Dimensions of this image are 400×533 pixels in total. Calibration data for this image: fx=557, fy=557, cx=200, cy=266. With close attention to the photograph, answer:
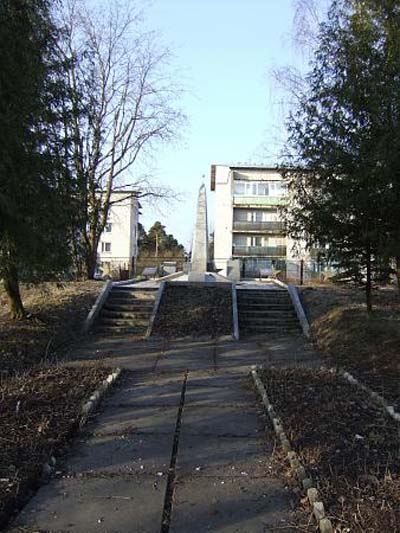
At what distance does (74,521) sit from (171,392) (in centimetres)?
369

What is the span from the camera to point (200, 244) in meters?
20.0

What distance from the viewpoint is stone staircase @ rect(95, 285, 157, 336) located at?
43.0ft

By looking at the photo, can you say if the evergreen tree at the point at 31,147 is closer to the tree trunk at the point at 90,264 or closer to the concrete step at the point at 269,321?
the tree trunk at the point at 90,264

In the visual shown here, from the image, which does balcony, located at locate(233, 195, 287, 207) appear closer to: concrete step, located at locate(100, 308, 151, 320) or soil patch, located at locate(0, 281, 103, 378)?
soil patch, located at locate(0, 281, 103, 378)

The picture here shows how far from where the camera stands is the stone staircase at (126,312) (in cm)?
1310

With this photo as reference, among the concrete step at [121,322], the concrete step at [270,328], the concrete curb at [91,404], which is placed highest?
the concrete step at [121,322]

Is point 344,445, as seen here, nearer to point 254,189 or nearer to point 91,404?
point 91,404

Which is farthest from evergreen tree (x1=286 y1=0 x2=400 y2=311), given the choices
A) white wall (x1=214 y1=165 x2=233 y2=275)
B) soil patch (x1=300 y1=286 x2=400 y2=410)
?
white wall (x1=214 y1=165 x2=233 y2=275)

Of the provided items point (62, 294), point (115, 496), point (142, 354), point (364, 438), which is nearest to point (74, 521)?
point (115, 496)

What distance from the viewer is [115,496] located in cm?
410

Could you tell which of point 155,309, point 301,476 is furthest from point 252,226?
point 301,476

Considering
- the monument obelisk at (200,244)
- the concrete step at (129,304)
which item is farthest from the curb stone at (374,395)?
the monument obelisk at (200,244)

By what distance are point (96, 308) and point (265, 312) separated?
432cm

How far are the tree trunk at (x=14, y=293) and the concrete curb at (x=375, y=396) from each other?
6.46 metres
